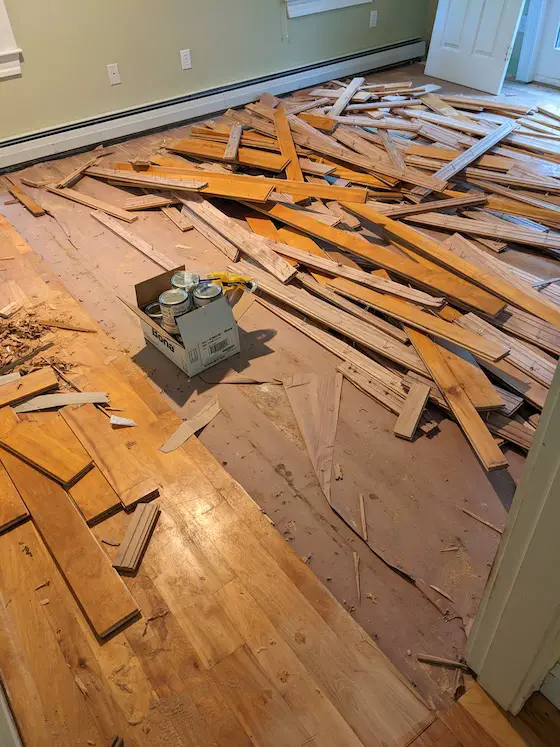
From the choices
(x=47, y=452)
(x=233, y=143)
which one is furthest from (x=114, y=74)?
(x=47, y=452)

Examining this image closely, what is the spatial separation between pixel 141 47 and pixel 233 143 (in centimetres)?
125

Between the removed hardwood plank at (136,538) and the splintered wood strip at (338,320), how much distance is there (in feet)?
3.61

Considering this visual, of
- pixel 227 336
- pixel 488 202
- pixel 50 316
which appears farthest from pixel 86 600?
pixel 488 202

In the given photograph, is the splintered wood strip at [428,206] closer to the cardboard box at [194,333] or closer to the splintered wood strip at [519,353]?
the splintered wood strip at [519,353]

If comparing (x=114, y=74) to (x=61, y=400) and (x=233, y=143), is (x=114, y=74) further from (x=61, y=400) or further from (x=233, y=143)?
(x=61, y=400)

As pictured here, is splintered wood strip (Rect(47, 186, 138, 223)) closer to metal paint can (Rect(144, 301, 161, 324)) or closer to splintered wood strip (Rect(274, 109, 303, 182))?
splintered wood strip (Rect(274, 109, 303, 182))

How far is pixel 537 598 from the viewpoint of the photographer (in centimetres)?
106

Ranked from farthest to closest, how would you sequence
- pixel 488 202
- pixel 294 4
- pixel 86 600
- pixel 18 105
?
pixel 294 4, pixel 18 105, pixel 488 202, pixel 86 600

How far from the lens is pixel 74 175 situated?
374cm

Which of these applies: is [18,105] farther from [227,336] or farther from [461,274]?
[461,274]

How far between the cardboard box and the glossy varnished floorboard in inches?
24.2

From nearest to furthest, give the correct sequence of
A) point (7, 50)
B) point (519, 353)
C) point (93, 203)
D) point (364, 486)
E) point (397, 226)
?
point (364, 486)
point (519, 353)
point (397, 226)
point (93, 203)
point (7, 50)

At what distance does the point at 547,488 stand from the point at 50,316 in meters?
2.28

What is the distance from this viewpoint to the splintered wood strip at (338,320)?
87.3 inches
